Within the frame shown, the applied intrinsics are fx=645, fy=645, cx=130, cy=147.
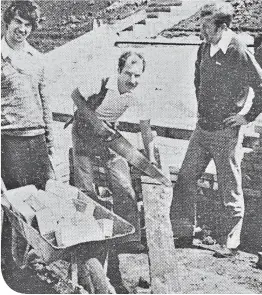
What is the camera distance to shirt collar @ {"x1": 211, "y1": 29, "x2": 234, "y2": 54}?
15.6ft

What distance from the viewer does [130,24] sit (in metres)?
5.11

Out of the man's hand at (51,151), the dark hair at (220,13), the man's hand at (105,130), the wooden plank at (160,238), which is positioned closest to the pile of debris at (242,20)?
the dark hair at (220,13)

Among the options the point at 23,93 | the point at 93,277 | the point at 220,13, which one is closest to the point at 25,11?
the point at 23,93

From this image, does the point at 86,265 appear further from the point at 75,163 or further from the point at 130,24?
the point at 130,24

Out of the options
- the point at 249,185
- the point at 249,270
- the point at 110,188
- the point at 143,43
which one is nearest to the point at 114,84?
the point at 143,43

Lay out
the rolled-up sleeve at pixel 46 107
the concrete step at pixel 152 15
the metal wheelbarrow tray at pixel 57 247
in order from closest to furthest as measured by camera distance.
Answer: the metal wheelbarrow tray at pixel 57 247
the rolled-up sleeve at pixel 46 107
the concrete step at pixel 152 15

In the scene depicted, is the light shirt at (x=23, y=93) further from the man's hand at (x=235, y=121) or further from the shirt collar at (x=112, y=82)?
the man's hand at (x=235, y=121)

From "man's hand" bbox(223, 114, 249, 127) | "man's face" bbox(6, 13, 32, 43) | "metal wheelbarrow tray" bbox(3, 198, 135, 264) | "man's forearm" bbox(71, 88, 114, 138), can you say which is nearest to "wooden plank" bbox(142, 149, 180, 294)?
"metal wheelbarrow tray" bbox(3, 198, 135, 264)

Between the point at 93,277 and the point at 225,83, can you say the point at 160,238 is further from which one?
the point at 225,83

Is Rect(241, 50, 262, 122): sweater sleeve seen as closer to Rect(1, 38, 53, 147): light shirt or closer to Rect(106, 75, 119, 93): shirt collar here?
Rect(106, 75, 119, 93): shirt collar

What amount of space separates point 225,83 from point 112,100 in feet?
2.85

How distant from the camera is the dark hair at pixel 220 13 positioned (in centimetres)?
479

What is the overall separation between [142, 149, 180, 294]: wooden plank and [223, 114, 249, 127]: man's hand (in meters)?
0.61

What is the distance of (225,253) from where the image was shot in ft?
16.7
